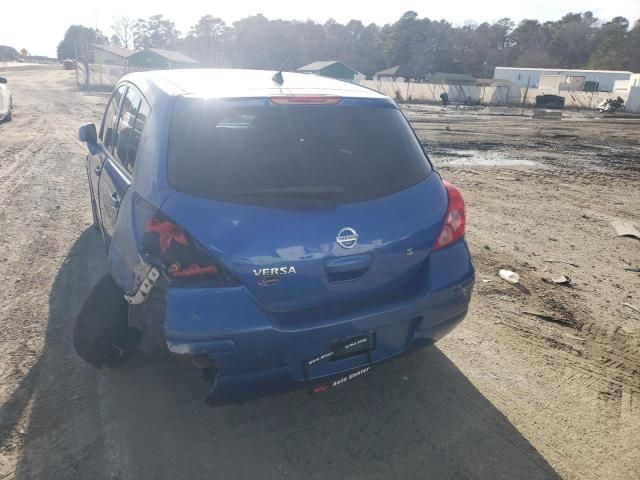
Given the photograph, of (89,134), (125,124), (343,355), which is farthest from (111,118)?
(343,355)

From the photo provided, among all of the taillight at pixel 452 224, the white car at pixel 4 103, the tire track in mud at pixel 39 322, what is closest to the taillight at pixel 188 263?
the tire track in mud at pixel 39 322

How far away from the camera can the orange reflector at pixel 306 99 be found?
259 cm

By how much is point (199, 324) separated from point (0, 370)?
6.06 feet

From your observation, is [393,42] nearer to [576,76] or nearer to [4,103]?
[576,76]

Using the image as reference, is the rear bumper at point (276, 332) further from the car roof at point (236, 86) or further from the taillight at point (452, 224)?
the car roof at point (236, 86)

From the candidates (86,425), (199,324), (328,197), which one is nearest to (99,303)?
(86,425)

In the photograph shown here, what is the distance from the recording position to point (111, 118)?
4.16 m

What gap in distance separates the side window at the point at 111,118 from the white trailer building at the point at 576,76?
47.5 metres

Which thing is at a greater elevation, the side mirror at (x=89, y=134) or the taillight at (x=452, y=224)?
the side mirror at (x=89, y=134)

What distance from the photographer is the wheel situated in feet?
9.30

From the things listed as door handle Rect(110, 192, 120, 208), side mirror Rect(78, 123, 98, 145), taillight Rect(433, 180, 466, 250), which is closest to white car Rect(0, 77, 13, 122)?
side mirror Rect(78, 123, 98, 145)

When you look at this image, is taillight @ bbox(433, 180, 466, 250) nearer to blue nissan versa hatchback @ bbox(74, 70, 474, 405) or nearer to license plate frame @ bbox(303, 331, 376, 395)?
blue nissan versa hatchback @ bbox(74, 70, 474, 405)

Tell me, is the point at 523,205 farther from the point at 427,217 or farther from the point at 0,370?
the point at 0,370

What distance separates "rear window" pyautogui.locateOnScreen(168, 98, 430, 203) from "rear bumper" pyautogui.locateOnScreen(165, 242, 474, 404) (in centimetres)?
53
